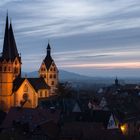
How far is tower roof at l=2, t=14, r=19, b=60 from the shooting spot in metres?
89.9

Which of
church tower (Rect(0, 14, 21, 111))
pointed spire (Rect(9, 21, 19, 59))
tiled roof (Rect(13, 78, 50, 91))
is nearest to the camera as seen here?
church tower (Rect(0, 14, 21, 111))

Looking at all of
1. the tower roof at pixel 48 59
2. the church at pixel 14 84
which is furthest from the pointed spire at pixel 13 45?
the tower roof at pixel 48 59

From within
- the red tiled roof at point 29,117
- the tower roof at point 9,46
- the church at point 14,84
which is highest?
the tower roof at point 9,46

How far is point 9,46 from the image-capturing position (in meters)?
90.2

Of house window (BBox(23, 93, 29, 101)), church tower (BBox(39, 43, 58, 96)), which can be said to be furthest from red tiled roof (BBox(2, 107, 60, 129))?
church tower (BBox(39, 43, 58, 96))

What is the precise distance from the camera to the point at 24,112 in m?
56.9

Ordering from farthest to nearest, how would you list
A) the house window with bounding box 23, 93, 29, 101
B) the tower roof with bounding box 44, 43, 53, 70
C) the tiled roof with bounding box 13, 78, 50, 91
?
1. the tower roof with bounding box 44, 43, 53, 70
2. the tiled roof with bounding box 13, 78, 50, 91
3. the house window with bounding box 23, 93, 29, 101

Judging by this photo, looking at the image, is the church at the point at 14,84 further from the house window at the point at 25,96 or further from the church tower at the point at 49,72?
the church tower at the point at 49,72

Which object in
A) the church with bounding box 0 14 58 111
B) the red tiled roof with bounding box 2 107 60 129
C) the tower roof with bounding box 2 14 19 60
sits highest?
the tower roof with bounding box 2 14 19 60

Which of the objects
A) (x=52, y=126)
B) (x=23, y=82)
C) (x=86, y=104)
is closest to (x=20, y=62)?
(x=23, y=82)

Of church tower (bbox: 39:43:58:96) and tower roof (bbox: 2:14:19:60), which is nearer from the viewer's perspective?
tower roof (bbox: 2:14:19:60)

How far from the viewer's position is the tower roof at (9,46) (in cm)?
8988

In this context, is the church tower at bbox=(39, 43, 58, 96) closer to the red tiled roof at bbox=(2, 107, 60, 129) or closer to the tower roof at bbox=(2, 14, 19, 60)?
the tower roof at bbox=(2, 14, 19, 60)

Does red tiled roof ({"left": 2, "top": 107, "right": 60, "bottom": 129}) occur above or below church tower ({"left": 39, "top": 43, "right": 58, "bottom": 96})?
below
